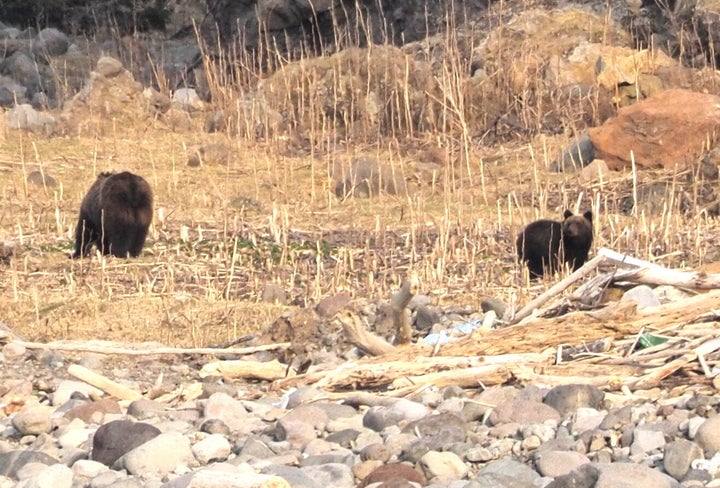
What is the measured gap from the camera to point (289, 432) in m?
5.55

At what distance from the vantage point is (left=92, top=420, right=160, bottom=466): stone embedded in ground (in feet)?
17.5

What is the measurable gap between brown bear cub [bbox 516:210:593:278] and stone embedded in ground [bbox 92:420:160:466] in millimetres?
6198

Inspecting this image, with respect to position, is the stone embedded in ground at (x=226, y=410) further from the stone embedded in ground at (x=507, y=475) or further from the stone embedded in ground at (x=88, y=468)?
the stone embedded in ground at (x=507, y=475)

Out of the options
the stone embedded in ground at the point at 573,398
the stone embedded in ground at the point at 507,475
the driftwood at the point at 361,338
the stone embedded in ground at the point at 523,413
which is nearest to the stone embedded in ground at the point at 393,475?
the stone embedded in ground at the point at 507,475

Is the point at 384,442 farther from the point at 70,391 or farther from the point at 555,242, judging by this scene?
the point at 555,242

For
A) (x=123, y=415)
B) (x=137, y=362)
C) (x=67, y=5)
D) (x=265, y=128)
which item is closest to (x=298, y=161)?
(x=265, y=128)

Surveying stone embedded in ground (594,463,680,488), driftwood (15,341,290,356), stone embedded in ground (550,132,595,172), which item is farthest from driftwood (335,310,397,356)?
stone embedded in ground (550,132,595,172)

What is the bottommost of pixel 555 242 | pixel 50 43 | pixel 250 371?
pixel 555 242

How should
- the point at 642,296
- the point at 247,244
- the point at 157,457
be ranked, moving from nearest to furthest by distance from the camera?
the point at 157,457 < the point at 642,296 < the point at 247,244

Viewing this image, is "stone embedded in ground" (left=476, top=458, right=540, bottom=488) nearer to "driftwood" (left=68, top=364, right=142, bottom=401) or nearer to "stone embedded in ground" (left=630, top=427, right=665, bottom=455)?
"stone embedded in ground" (left=630, top=427, right=665, bottom=455)

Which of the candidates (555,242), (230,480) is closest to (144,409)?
→ (230,480)

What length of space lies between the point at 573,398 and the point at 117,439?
1824 mm

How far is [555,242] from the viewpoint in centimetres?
1138

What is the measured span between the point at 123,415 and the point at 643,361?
7.78ft
